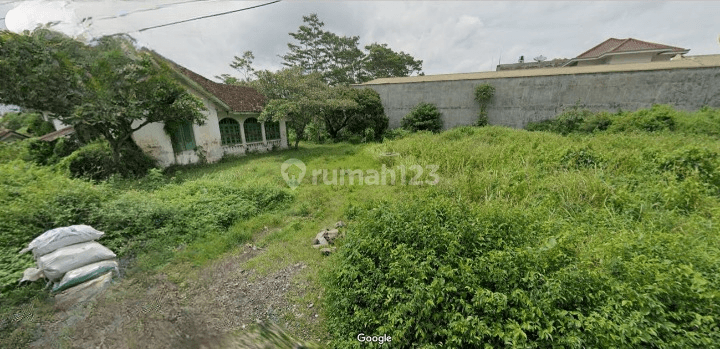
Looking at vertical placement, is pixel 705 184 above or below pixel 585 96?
below

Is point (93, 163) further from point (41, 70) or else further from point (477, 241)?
point (477, 241)

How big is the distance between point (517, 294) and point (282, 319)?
2276 millimetres

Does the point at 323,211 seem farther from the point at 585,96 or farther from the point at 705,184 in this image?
the point at 585,96

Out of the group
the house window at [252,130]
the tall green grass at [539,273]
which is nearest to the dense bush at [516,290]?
the tall green grass at [539,273]

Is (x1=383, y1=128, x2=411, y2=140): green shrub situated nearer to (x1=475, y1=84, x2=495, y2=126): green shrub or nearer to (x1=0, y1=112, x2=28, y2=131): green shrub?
(x1=475, y1=84, x2=495, y2=126): green shrub

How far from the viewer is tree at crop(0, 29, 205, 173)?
6297 millimetres

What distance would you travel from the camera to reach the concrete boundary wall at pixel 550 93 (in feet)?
32.8

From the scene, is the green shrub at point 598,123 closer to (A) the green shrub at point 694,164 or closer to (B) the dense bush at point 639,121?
(B) the dense bush at point 639,121

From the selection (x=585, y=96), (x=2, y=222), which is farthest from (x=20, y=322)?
(x=585, y=96)

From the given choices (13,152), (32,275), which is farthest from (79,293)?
(13,152)

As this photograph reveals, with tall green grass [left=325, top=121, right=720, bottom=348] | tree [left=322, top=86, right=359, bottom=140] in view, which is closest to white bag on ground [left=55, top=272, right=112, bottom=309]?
tall green grass [left=325, top=121, right=720, bottom=348]

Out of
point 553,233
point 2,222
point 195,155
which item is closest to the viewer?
point 553,233

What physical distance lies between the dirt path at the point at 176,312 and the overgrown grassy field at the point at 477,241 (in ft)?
0.84

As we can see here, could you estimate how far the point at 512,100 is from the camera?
42.6 feet
